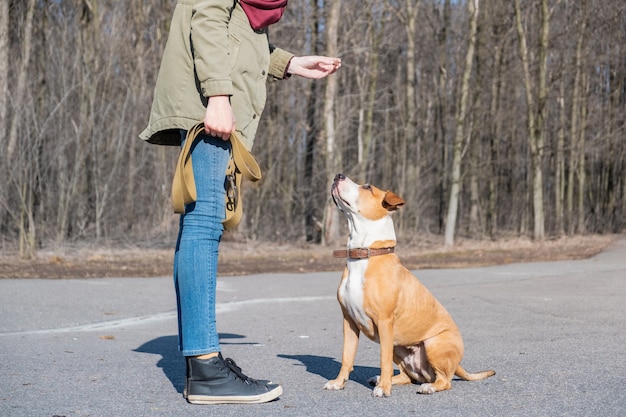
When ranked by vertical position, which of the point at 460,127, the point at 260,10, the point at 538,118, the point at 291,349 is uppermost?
the point at 538,118

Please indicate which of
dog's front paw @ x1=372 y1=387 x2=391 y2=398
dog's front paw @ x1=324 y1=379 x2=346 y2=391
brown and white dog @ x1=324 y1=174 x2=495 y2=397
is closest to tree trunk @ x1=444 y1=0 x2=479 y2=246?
A: brown and white dog @ x1=324 y1=174 x2=495 y2=397

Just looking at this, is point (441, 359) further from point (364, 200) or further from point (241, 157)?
point (241, 157)

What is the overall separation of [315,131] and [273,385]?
18.7 meters

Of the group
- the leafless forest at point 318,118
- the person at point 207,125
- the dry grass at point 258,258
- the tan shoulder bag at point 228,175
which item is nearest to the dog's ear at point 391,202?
the tan shoulder bag at point 228,175

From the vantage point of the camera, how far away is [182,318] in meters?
4.07

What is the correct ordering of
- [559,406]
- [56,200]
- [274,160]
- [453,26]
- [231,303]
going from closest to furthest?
1. [559,406]
2. [231,303]
3. [56,200]
4. [274,160]
5. [453,26]

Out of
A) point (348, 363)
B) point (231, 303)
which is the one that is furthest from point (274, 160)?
point (348, 363)

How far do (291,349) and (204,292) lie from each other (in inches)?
86.6

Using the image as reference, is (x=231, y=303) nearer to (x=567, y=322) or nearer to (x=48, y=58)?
(x=567, y=322)

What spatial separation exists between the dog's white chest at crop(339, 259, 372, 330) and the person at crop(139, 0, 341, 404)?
586 mm

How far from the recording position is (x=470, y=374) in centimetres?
474

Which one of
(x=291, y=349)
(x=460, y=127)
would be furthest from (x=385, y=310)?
(x=460, y=127)

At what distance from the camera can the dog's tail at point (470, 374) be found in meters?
4.65

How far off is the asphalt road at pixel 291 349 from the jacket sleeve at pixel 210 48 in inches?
59.2
